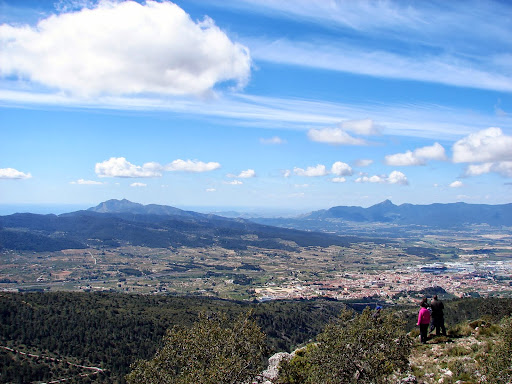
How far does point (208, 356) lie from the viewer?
58.0 feet

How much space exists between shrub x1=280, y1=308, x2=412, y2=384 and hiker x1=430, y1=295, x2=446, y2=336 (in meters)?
4.73

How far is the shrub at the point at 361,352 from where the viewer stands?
47.5 ft

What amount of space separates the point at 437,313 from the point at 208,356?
1291 centimetres

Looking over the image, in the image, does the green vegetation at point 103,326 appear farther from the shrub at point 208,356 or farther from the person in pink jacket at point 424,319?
the person in pink jacket at point 424,319

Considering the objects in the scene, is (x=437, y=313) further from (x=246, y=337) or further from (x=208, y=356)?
(x=208, y=356)

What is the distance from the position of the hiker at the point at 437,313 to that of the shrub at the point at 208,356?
965 centimetres

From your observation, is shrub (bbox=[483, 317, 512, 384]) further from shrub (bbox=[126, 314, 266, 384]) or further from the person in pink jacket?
shrub (bbox=[126, 314, 266, 384])

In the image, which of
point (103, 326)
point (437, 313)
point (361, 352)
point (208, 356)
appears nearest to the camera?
point (361, 352)

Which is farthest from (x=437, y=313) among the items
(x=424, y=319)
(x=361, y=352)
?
(x=361, y=352)

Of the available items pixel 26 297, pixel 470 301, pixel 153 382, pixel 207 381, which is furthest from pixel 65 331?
pixel 470 301

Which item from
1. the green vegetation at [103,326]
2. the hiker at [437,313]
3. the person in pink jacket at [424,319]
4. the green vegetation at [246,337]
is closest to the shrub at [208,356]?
the green vegetation at [246,337]

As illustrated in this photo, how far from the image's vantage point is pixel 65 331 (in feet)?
232

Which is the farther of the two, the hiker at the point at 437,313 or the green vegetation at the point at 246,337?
the hiker at the point at 437,313

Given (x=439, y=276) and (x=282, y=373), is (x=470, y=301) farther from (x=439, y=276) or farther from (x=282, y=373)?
(x=439, y=276)
